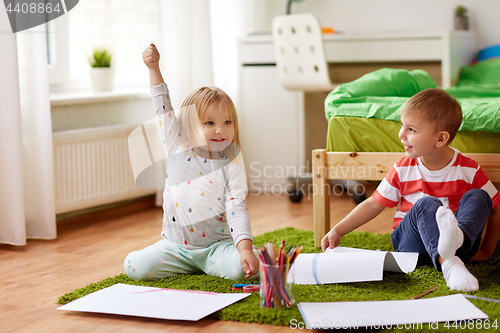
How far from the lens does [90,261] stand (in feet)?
5.92

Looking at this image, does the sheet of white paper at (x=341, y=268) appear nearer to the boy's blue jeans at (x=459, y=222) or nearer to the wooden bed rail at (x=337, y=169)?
the boy's blue jeans at (x=459, y=222)

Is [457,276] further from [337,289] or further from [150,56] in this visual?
[150,56]

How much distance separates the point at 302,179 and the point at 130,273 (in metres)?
1.45

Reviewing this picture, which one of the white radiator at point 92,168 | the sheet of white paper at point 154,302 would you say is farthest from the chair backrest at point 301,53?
the sheet of white paper at point 154,302

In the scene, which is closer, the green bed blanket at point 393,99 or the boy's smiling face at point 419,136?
the boy's smiling face at point 419,136

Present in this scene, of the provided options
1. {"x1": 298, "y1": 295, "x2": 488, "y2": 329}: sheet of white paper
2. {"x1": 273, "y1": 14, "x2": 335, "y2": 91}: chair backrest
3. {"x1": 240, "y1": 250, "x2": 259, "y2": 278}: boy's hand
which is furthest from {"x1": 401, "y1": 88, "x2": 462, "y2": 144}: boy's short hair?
{"x1": 273, "y1": 14, "x2": 335, "y2": 91}: chair backrest

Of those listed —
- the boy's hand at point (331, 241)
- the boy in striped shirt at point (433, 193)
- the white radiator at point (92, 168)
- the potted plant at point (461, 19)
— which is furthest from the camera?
the potted plant at point (461, 19)

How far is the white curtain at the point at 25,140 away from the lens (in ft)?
6.31

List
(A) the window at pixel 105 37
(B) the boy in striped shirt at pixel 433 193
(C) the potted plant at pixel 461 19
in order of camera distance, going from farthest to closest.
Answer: (C) the potted plant at pixel 461 19 < (A) the window at pixel 105 37 < (B) the boy in striped shirt at pixel 433 193

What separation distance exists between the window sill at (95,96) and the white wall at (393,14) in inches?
34.0

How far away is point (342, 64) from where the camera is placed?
321 cm

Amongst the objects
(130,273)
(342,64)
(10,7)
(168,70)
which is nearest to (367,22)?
(342,64)

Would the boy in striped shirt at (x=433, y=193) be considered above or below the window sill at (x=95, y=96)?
below

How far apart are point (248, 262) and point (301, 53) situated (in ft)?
5.24
